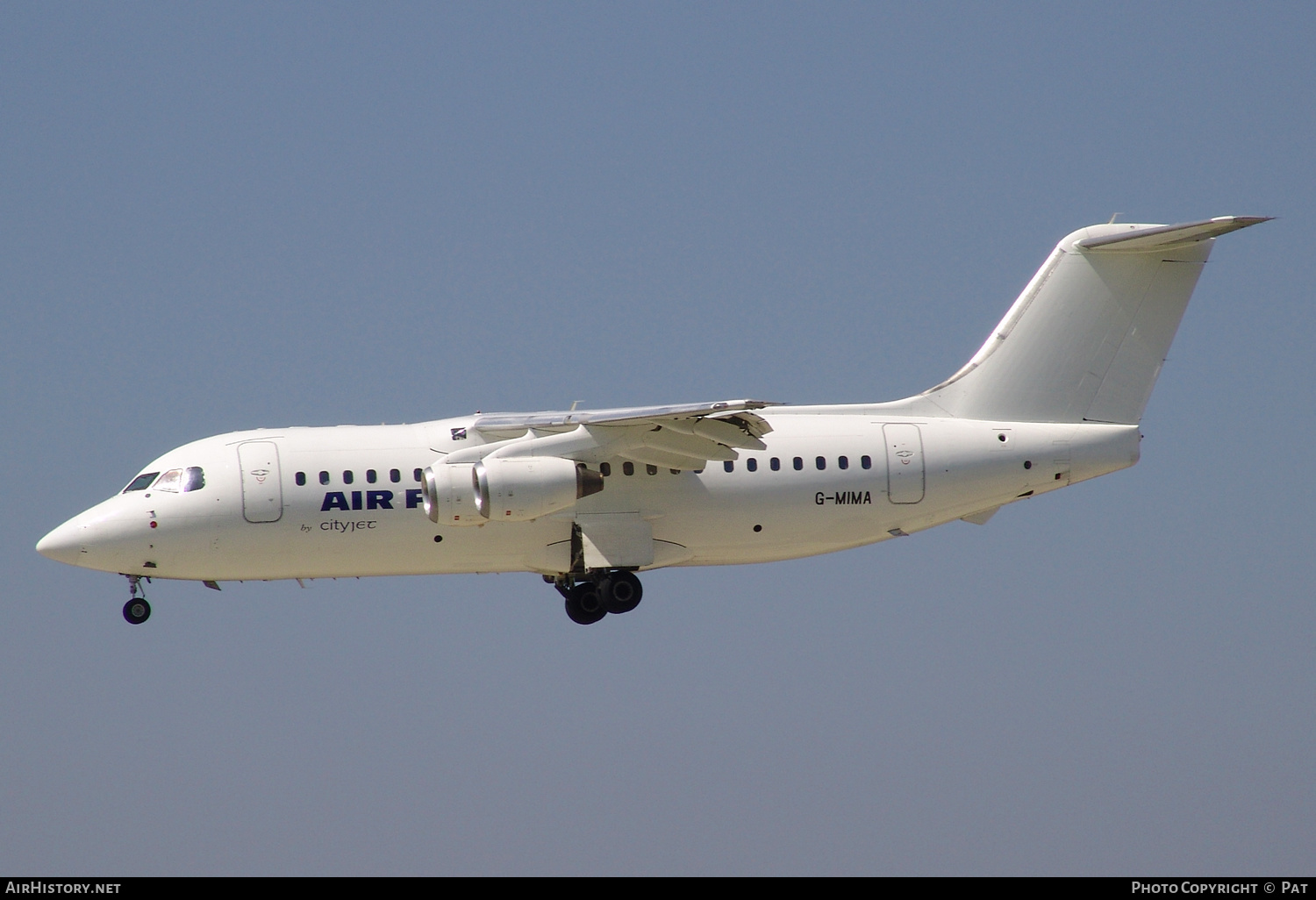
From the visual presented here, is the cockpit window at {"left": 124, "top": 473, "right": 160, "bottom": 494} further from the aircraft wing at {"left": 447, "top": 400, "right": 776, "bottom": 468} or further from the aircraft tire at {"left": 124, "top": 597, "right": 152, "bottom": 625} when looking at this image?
the aircraft wing at {"left": 447, "top": 400, "right": 776, "bottom": 468}

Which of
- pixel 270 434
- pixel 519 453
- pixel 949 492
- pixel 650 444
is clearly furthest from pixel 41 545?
pixel 949 492

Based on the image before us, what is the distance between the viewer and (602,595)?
20.0 m

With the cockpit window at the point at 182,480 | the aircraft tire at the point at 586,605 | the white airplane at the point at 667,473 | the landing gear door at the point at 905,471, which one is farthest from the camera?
the landing gear door at the point at 905,471

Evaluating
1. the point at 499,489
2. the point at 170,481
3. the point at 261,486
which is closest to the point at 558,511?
the point at 499,489

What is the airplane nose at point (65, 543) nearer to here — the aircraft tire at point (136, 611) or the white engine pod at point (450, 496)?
the aircraft tire at point (136, 611)

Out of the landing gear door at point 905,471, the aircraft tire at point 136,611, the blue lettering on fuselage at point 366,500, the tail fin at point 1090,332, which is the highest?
the tail fin at point 1090,332

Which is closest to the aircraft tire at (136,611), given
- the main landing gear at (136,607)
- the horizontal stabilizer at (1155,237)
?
the main landing gear at (136,607)

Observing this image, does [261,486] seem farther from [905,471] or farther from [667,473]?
[905,471]

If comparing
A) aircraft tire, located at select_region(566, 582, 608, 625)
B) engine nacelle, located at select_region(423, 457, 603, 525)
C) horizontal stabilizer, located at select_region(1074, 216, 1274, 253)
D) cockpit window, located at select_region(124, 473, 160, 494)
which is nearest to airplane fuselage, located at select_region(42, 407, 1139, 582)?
cockpit window, located at select_region(124, 473, 160, 494)

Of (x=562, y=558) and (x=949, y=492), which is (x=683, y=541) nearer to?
(x=562, y=558)

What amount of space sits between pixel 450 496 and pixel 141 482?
4.09 metres

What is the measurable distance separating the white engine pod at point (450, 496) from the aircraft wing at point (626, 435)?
531 mm

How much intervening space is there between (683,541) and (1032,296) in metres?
5.90

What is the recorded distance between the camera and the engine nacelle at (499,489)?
18766 mm
